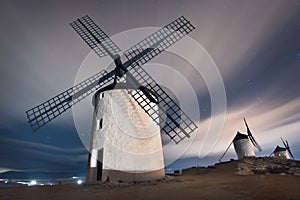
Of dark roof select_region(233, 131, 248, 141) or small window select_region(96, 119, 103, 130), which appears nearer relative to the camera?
small window select_region(96, 119, 103, 130)

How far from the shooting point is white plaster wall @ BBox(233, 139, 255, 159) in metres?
29.9

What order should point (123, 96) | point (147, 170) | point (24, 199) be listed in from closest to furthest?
point (24, 199), point (147, 170), point (123, 96)

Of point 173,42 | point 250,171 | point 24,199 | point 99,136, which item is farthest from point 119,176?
point 173,42

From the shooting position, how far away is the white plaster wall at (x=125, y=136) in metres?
11.9

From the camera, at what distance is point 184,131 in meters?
11.1

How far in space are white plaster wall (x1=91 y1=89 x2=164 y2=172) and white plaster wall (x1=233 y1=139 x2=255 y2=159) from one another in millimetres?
24220

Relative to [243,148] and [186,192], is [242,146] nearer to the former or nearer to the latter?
[243,148]

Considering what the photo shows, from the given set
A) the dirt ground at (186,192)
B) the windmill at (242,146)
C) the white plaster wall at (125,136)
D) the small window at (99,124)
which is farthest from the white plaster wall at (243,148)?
the small window at (99,124)

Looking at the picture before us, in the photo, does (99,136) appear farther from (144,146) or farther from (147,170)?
(147,170)

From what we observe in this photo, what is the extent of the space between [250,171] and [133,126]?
11428mm

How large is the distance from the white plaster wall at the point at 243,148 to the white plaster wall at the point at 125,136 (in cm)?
2422

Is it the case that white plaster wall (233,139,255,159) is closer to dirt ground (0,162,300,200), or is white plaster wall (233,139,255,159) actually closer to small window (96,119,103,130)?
dirt ground (0,162,300,200)

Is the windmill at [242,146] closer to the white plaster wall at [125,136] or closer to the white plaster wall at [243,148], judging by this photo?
the white plaster wall at [243,148]

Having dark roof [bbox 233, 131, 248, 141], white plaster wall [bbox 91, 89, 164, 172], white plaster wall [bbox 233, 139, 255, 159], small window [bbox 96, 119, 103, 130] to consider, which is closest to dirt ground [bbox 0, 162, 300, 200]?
white plaster wall [bbox 91, 89, 164, 172]
